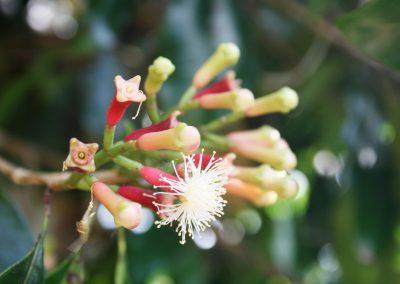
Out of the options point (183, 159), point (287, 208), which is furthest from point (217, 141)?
point (287, 208)

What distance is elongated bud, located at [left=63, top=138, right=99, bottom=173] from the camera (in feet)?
2.94

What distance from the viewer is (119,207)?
890 millimetres

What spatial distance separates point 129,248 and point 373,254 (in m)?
0.80

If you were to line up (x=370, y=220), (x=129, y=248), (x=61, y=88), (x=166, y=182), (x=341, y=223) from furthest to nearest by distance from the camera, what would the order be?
(x=61, y=88) < (x=341, y=223) < (x=370, y=220) < (x=129, y=248) < (x=166, y=182)

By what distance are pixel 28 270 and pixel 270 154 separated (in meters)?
0.47

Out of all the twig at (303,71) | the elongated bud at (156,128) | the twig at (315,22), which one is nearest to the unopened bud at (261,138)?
the elongated bud at (156,128)

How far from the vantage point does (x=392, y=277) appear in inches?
79.8

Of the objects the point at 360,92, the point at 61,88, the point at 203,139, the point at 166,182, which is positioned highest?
the point at 61,88

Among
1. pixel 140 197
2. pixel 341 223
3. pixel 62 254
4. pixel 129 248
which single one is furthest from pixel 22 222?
pixel 341 223

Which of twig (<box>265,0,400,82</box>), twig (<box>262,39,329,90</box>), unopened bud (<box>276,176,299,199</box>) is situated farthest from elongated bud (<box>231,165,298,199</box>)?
twig (<box>262,39,329,90</box>)

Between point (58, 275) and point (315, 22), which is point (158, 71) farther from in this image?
point (315, 22)

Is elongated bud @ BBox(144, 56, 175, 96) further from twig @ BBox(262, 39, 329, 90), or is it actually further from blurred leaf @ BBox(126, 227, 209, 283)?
twig @ BBox(262, 39, 329, 90)

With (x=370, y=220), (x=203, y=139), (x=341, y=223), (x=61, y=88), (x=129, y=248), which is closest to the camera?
(x=203, y=139)

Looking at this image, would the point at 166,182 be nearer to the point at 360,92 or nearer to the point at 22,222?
the point at 22,222
